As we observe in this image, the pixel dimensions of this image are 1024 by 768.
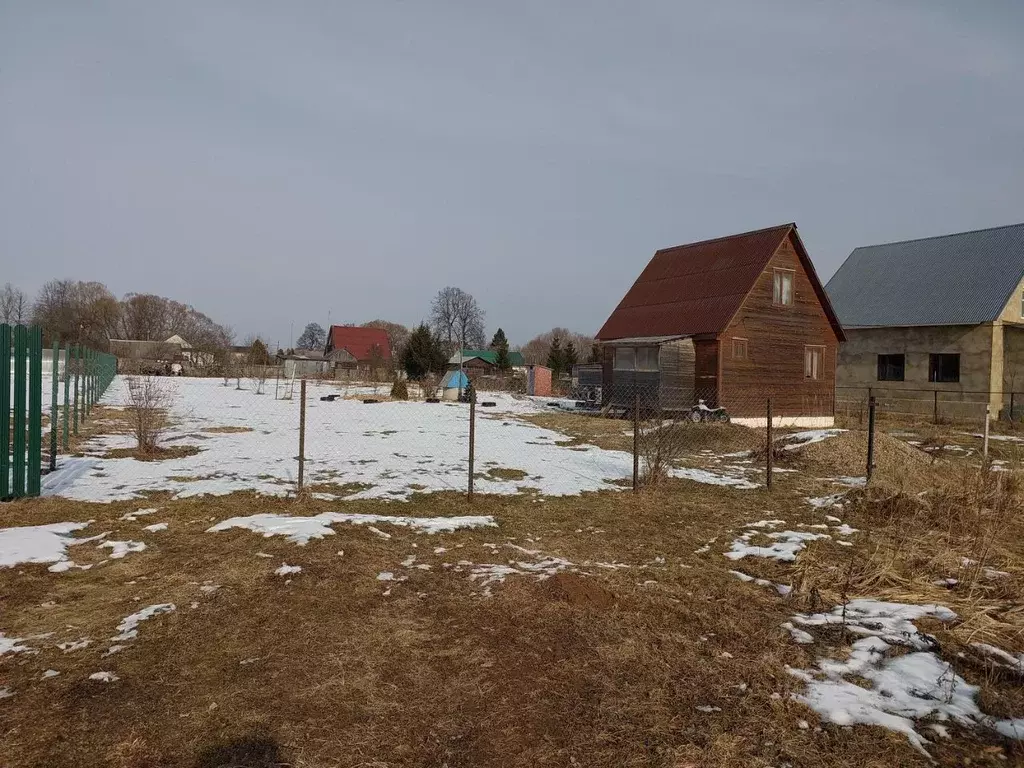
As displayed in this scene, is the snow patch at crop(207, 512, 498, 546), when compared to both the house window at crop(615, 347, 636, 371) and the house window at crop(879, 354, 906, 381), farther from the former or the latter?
the house window at crop(879, 354, 906, 381)

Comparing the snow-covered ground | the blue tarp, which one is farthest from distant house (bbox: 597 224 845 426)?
the blue tarp

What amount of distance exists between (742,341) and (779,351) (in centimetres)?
205

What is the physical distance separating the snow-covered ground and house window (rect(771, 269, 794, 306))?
11.5 m

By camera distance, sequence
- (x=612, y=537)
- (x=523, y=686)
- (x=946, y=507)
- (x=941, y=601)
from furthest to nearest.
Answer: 1. (x=946, y=507)
2. (x=612, y=537)
3. (x=941, y=601)
4. (x=523, y=686)

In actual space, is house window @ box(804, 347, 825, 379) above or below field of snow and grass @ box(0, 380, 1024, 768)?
above

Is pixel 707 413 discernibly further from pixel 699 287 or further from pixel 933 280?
pixel 933 280

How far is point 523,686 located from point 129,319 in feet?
341

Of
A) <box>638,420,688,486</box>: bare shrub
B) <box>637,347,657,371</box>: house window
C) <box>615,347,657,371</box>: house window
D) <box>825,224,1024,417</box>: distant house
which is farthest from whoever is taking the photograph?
<box>825,224,1024,417</box>: distant house

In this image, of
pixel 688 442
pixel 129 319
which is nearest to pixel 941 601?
pixel 688 442

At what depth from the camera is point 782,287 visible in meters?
24.4

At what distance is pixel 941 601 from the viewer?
5.13 metres

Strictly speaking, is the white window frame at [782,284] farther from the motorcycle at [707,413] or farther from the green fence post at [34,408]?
the green fence post at [34,408]

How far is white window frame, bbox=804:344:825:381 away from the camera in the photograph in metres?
25.0

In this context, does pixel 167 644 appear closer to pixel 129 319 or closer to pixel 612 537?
pixel 612 537
